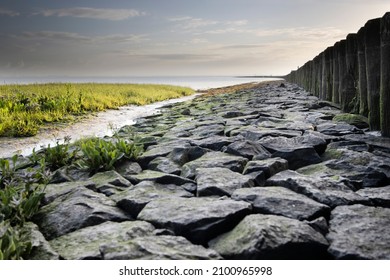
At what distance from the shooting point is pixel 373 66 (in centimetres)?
Result: 568

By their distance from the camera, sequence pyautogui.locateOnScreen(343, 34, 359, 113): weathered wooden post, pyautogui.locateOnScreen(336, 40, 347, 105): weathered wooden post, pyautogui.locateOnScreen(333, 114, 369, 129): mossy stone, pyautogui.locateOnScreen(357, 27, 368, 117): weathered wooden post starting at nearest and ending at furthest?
pyautogui.locateOnScreen(333, 114, 369, 129): mossy stone < pyautogui.locateOnScreen(357, 27, 368, 117): weathered wooden post < pyautogui.locateOnScreen(343, 34, 359, 113): weathered wooden post < pyautogui.locateOnScreen(336, 40, 347, 105): weathered wooden post

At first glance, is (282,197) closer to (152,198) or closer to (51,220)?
(152,198)

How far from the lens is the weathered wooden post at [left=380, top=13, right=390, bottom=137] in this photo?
489 centimetres

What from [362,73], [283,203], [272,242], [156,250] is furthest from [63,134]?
[272,242]

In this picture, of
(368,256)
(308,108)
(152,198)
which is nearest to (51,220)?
(152,198)

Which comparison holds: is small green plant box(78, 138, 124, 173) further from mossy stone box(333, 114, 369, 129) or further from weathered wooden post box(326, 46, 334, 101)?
weathered wooden post box(326, 46, 334, 101)

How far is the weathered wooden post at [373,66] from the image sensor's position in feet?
18.2

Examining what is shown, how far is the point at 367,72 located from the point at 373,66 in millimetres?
133

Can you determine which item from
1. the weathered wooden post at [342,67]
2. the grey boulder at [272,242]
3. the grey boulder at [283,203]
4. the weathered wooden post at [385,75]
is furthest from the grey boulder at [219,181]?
the weathered wooden post at [342,67]

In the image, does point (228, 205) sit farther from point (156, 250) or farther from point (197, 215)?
point (156, 250)

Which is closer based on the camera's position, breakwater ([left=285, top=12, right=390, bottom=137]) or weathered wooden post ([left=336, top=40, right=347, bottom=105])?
breakwater ([left=285, top=12, right=390, bottom=137])

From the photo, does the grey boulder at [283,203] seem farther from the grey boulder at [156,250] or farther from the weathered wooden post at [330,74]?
the weathered wooden post at [330,74]

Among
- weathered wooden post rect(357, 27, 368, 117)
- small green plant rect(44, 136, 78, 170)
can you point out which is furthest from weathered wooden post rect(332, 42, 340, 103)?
small green plant rect(44, 136, 78, 170)

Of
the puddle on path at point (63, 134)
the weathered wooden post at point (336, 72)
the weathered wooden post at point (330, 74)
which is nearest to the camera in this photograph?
the puddle on path at point (63, 134)
